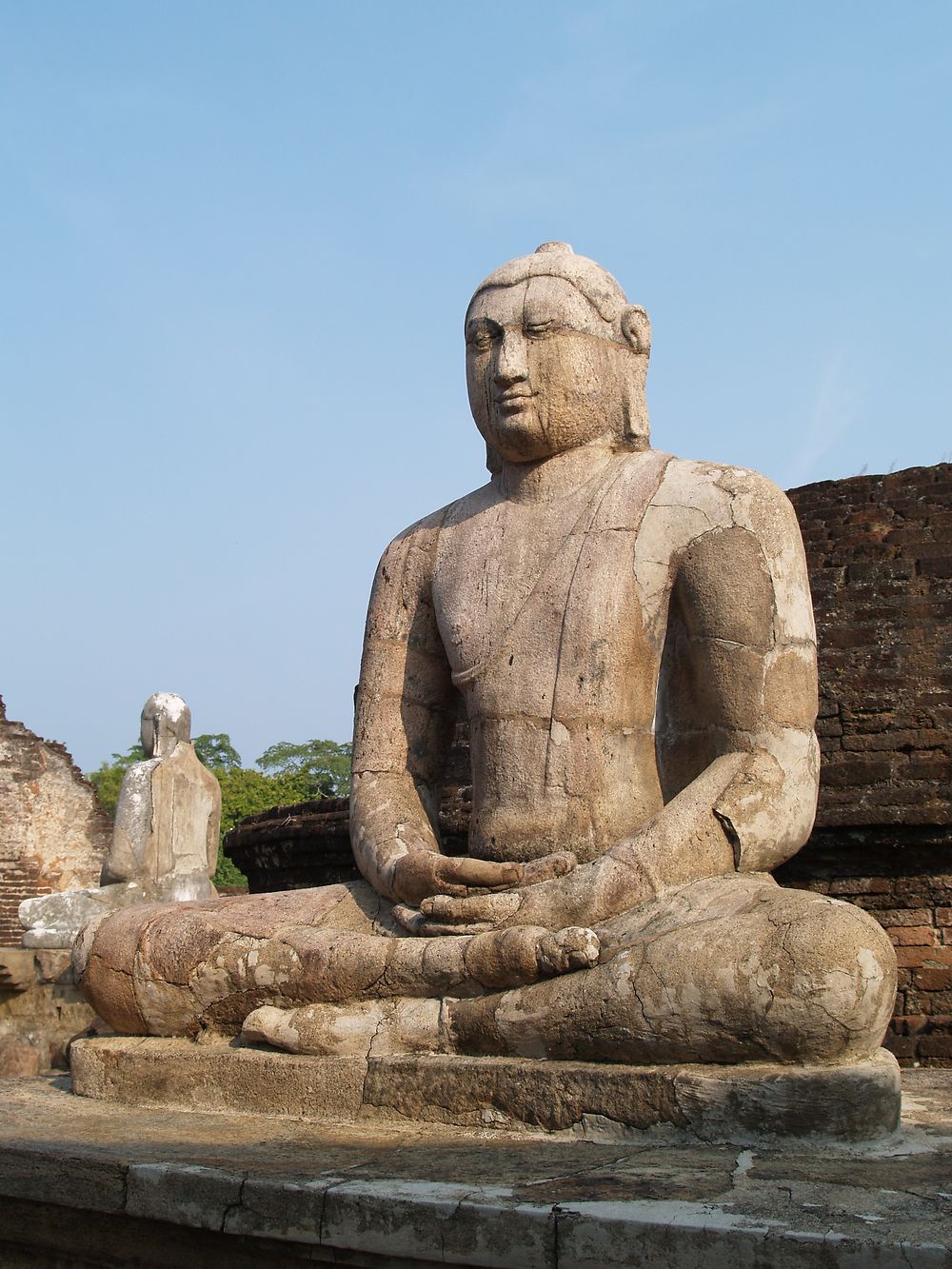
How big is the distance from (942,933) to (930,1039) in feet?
1.85

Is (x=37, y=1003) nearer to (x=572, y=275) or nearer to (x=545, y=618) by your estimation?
(x=545, y=618)

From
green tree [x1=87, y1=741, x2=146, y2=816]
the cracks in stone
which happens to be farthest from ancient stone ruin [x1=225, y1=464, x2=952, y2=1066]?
green tree [x1=87, y1=741, x2=146, y2=816]

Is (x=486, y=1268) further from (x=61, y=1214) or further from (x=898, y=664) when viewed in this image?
(x=898, y=664)

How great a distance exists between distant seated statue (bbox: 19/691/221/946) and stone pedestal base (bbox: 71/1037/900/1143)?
21.8 ft

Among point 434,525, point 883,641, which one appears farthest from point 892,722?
point 434,525

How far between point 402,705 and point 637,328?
1.36 metres

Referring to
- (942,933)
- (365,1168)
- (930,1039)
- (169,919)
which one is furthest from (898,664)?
(365,1168)

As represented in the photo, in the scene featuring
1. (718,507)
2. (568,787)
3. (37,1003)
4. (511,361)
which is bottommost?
(37,1003)

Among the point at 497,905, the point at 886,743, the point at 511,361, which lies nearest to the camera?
the point at 497,905

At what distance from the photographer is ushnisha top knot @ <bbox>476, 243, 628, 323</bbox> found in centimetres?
438

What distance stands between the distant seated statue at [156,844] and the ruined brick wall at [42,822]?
988 centimetres

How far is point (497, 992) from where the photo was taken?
3508 millimetres

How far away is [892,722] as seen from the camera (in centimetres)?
853

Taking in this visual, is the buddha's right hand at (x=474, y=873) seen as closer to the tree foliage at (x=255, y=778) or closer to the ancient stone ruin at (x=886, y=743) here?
the ancient stone ruin at (x=886, y=743)
